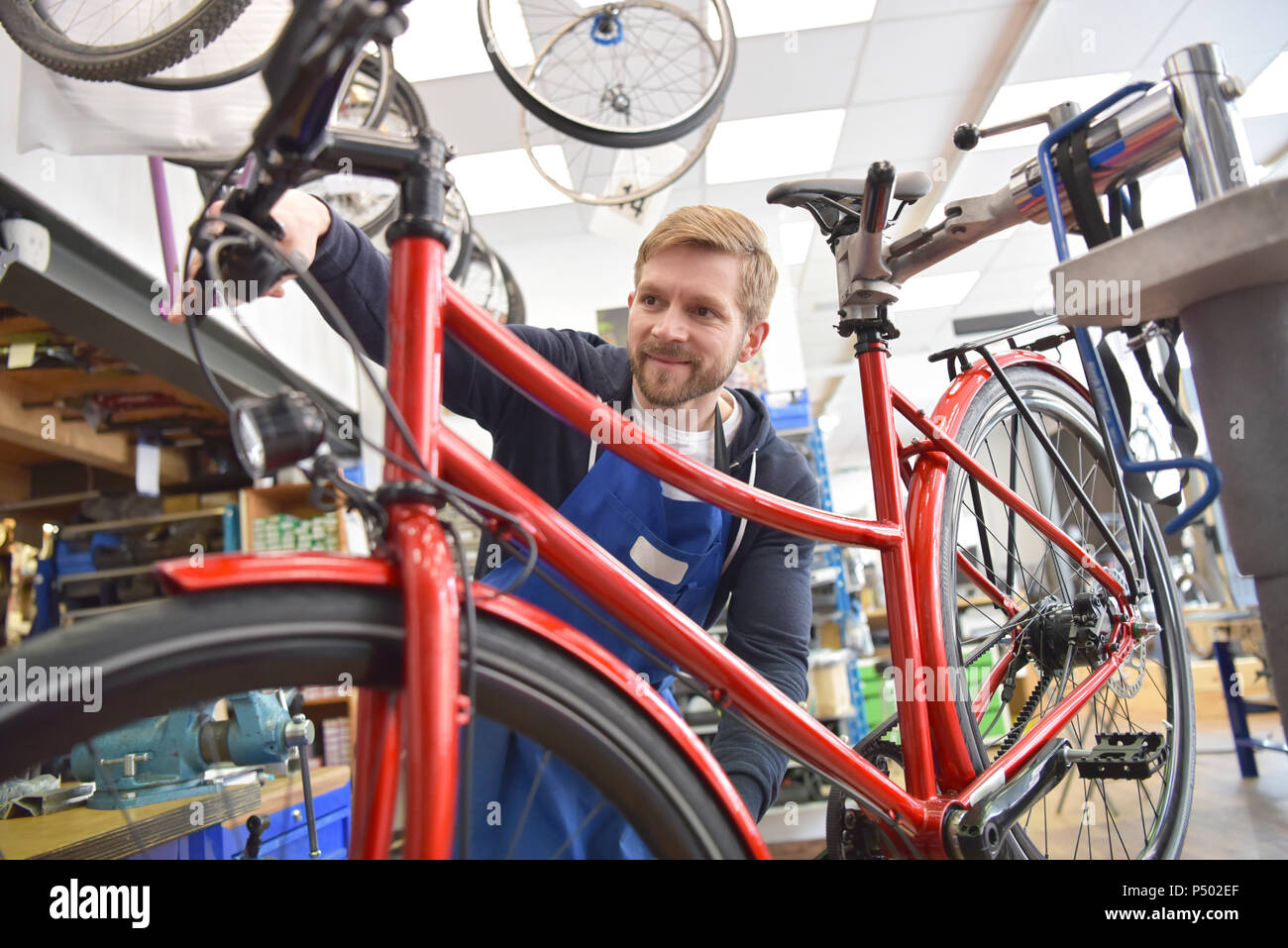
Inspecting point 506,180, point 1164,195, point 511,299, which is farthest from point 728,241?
point 1164,195


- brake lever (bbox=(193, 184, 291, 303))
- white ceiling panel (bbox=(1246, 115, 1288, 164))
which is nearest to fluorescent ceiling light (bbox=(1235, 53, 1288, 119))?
white ceiling panel (bbox=(1246, 115, 1288, 164))

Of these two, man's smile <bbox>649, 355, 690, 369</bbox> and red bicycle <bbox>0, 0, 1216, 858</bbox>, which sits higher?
man's smile <bbox>649, 355, 690, 369</bbox>

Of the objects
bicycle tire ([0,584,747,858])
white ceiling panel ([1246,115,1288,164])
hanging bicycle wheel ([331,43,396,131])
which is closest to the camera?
bicycle tire ([0,584,747,858])

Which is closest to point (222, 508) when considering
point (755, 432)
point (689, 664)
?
point (755, 432)

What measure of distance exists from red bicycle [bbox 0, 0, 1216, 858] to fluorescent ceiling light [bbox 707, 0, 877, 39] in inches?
100

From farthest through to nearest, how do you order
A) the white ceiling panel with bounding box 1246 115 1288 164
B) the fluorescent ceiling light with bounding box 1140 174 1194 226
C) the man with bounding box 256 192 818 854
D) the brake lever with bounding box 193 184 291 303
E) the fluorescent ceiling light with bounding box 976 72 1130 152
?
the fluorescent ceiling light with bounding box 1140 174 1194 226
the white ceiling panel with bounding box 1246 115 1288 164
the fluorescent ceiling light with bounding box 976 72 1130 152
the man with bounding box 256 192 818 854
the brake lever with bounding box 193 184 291 303

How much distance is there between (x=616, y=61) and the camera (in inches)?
118

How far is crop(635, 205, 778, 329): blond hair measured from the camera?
39.9 inches

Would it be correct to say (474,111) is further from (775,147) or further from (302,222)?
(302,222)

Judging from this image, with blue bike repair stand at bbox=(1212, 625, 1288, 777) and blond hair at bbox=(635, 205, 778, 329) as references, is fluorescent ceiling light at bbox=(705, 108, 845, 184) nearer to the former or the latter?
blue bike repair stand at bbox=(1212, 625, 1288, 777)

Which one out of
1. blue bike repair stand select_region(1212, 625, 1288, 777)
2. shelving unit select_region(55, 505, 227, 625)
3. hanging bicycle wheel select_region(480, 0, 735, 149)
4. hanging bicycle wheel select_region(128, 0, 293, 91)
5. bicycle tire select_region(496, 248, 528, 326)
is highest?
hanging bicycle wheel select_region(480, 0, 735, 149)

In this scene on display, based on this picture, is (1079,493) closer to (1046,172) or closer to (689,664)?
(1046,172)

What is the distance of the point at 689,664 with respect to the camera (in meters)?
0.65
